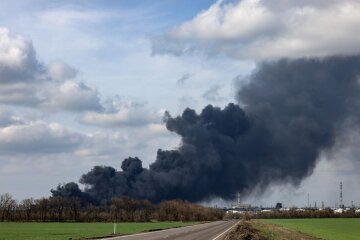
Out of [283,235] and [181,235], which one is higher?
[181,235]

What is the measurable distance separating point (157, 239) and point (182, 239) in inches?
103

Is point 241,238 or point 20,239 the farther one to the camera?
point 20,239

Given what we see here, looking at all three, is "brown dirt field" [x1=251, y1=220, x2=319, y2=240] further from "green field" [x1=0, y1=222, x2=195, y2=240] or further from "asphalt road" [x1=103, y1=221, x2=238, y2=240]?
"green field" [x1=0, y1=222, x2=195, y2=240]

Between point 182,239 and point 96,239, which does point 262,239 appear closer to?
point 182,239

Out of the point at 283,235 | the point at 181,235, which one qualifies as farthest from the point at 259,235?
the point at 181,235

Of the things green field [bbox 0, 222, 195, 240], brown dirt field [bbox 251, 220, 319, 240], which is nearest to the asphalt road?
brown dirt field [bbox 251, 220, 319, 240]

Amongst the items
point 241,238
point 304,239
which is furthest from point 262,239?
point 304,239

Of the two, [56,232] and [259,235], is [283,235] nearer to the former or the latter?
[259,235]

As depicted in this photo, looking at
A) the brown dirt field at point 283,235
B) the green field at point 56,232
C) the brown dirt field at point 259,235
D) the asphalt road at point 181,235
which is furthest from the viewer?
the green field at point 56,232

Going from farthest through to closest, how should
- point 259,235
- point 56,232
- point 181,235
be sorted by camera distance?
point 56,232 < point 181,235 < point 259,235

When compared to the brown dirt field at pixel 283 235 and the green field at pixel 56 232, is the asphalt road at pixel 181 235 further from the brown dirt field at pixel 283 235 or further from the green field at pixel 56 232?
the green field at pixel 56 232

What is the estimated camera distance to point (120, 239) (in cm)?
6172

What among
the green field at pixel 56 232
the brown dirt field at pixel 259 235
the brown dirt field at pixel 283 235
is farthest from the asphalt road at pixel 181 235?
the green field at pixel 56 232

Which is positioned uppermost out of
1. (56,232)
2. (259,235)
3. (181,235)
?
(259,235)
